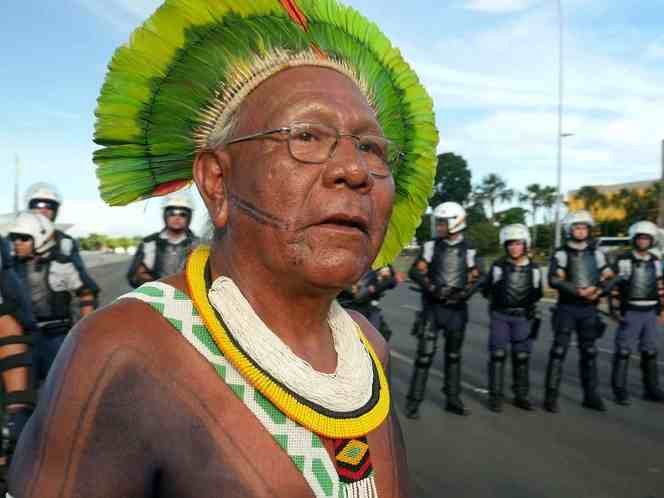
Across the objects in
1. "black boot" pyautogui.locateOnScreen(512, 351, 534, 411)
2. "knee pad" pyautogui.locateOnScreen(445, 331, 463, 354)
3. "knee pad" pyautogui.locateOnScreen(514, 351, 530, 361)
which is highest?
"knee pad" pyautogui.locateOnScreen(445, 331, 463, 354)

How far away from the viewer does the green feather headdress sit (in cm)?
141

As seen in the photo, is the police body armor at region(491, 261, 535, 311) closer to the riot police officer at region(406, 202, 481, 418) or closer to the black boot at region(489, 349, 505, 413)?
the riot police officer at region(406, 202, 481, 418)

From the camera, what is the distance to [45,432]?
108cm

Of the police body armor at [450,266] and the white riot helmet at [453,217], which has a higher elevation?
the white riot helmet at [453,217]

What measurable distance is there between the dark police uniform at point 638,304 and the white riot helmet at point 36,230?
629 cm

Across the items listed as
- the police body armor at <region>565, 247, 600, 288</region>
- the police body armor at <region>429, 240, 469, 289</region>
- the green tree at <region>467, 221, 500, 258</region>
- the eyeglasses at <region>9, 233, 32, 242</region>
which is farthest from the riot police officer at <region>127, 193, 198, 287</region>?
the green tree at <region>467, 221, 500, 258</region>

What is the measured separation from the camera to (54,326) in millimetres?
5469

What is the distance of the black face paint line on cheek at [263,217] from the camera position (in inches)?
48.5

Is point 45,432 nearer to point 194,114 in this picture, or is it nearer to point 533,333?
point 194,114

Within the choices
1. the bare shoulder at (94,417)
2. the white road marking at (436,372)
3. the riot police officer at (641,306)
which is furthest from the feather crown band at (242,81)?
the riot police officer at (641,306)

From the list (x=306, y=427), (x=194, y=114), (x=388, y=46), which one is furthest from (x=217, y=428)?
(x=388, y=46)

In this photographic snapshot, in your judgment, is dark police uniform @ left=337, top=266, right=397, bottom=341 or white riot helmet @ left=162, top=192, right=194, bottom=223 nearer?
white riot helmet @ left=162, top=192, right=194, bottom=223

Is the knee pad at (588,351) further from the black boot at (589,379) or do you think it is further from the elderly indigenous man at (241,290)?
the elderly indigenous man at (241,290)

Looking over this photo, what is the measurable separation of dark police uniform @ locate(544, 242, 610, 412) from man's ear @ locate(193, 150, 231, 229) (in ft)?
20.4
